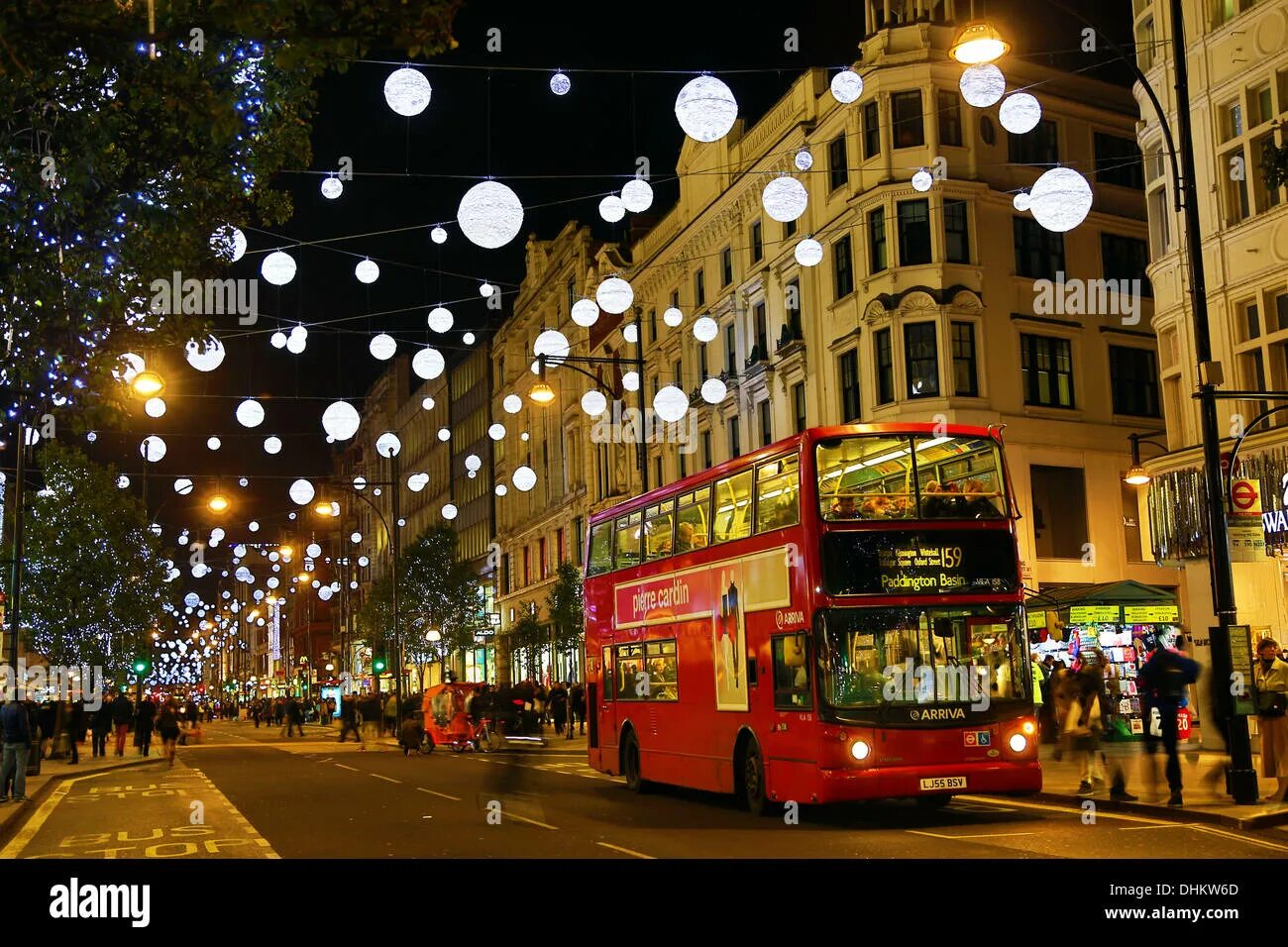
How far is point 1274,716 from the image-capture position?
670 inches

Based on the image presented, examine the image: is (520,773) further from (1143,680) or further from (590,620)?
(1143,680)

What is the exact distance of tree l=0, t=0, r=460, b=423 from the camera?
1152cm

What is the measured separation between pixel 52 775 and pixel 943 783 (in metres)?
23.7

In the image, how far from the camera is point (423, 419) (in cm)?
9675

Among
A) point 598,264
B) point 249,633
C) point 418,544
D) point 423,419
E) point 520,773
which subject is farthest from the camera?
point 249,633

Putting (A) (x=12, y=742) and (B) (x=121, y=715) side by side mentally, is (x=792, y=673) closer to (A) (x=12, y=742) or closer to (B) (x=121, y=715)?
(A) (x=12, y=742)

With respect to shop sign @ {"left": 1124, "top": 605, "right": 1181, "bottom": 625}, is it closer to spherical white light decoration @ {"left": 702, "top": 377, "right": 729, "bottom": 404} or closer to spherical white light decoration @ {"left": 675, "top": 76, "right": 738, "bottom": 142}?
spherical white light decoration @ {"left": 675, "top": 76, "right": 738, "bottom": 142}

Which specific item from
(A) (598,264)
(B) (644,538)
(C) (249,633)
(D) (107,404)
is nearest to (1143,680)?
(B) (644,538)

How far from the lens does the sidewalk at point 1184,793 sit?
50.0ft

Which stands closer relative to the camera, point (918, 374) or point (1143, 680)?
point (1143, 680)

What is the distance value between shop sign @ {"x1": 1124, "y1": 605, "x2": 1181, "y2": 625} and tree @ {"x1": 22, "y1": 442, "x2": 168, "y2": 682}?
34398mm

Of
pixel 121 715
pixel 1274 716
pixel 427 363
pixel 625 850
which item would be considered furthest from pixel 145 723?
pixel 1274 716

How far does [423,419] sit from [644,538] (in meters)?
76.9
